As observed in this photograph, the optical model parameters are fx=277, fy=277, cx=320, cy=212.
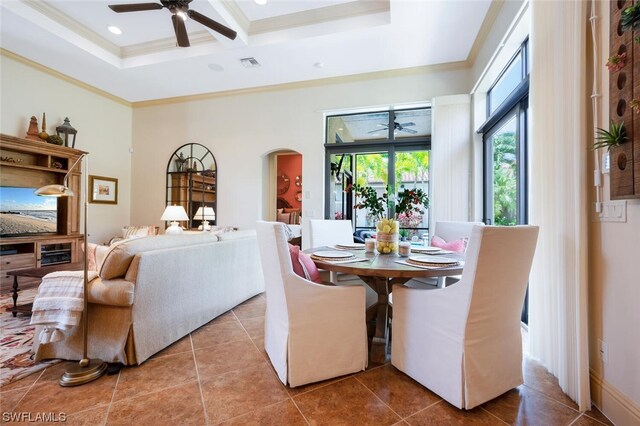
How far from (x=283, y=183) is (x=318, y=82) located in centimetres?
339

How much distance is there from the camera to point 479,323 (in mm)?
1415

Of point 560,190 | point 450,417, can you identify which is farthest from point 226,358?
point 560,190

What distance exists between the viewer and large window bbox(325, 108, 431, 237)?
434 centimetres

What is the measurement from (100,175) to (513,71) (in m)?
6.56

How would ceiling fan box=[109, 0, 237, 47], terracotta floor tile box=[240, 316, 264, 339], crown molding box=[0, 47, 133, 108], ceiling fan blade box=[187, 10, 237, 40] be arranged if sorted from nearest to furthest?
terracotta floor tile box=[240, 316, 264, 339] < ceiling fan box=[109, 0, 237, 47] < ceiling fan blade box=[187, 10, 237, 40] < crown molding box=[0, 47, 133, 108]

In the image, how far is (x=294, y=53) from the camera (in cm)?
378

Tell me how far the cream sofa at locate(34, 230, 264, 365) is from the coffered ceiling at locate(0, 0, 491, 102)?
8.70 feet

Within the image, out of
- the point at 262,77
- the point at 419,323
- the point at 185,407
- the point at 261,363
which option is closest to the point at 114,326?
the point at 185,407

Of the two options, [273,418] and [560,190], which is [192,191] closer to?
[273,418]

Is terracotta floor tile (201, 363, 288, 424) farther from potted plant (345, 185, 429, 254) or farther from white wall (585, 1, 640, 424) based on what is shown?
white wall (585, 1, 640, 424)

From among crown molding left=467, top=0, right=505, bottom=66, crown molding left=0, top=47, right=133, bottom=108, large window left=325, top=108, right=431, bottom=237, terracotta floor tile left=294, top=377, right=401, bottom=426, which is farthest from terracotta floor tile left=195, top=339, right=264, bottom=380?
crown molding left=0, top=47, right=133, bottom=108

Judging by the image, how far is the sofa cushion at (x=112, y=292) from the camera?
5.81 feet

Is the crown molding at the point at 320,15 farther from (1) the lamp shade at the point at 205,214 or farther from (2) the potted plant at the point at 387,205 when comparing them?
(1) the lamp shade at the point at 205,214

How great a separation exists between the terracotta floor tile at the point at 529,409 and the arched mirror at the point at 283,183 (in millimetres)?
6464
